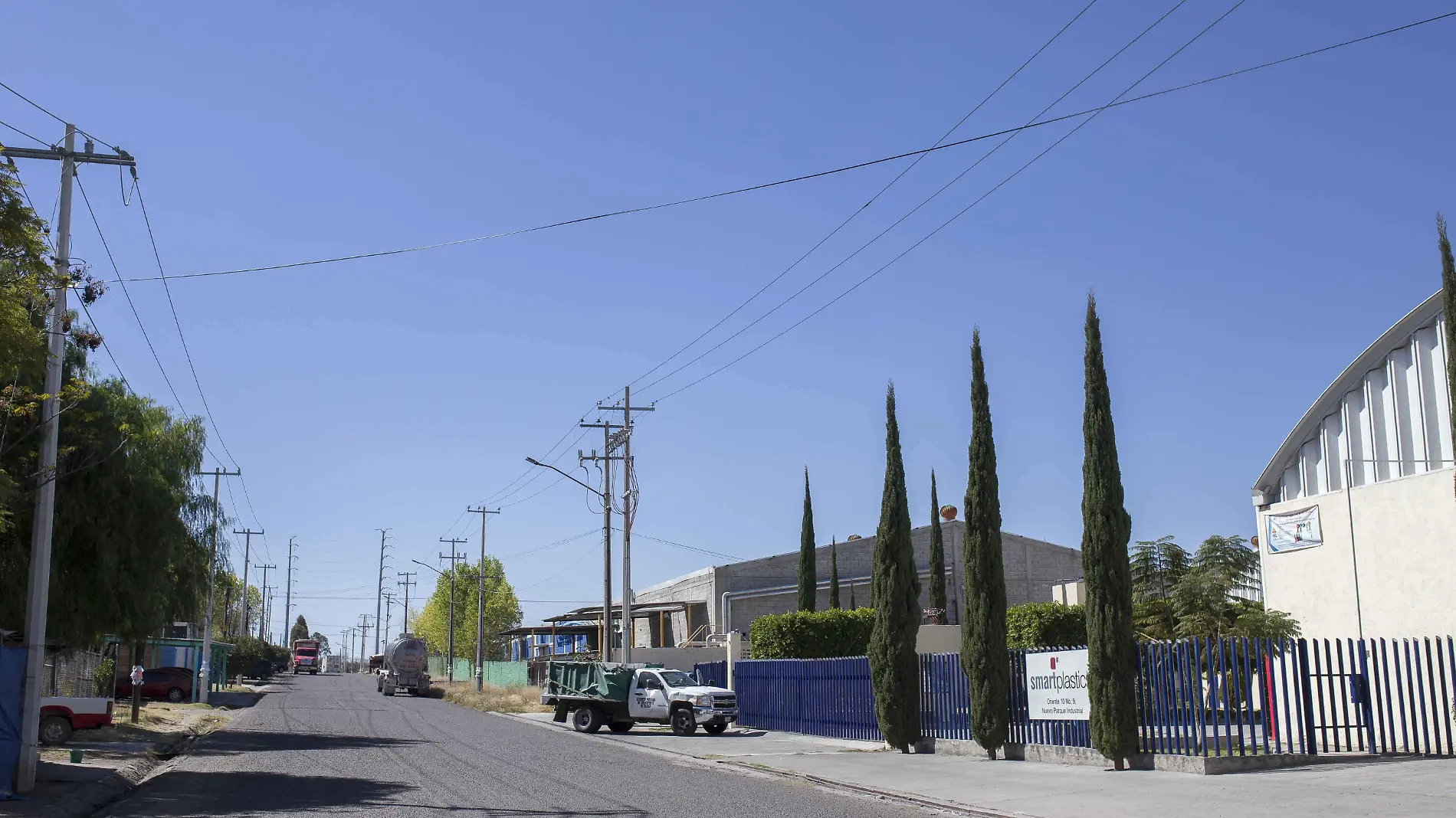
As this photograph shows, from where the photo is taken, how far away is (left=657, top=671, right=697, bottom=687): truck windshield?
111 feet

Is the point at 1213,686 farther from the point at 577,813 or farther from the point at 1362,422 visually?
the point at 577,813

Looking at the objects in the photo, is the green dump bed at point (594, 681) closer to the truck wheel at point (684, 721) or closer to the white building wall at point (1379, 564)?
the truck wheel at point (684, 721)

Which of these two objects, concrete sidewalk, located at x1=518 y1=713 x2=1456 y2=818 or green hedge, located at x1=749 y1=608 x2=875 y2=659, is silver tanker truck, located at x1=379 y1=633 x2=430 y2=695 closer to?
green hedge, located at x1=749 y1=608 x2=875 y2=659

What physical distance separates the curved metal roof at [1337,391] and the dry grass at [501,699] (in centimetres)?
3006

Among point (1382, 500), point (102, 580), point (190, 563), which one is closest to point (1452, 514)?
point (1382, 500)

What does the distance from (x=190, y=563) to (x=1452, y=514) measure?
27929 mm

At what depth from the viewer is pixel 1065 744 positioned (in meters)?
21.0

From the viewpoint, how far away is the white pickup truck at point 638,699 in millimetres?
32281

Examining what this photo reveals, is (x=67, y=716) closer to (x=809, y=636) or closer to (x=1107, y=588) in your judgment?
(x=1107, y=588)

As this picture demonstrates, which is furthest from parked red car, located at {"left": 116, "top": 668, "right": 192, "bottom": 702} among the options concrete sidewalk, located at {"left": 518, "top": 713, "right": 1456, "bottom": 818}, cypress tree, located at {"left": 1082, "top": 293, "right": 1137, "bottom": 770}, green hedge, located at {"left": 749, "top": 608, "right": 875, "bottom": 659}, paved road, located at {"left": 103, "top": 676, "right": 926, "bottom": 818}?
cypress tree, located at {"left": 1082, "top": 293, "right": 1137, "bottom": 770}

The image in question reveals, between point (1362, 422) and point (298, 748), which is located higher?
point (1362, 422)

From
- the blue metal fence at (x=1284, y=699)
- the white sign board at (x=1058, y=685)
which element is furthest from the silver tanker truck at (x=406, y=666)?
the white sign board at (x=1058, y=685)

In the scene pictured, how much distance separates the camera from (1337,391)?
24.2 metres

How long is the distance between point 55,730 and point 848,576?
39556 millimetres
